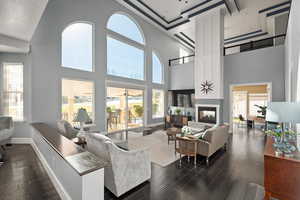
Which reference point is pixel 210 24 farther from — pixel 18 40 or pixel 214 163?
pixel 18 40

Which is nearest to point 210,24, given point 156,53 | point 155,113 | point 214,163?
point 156,53

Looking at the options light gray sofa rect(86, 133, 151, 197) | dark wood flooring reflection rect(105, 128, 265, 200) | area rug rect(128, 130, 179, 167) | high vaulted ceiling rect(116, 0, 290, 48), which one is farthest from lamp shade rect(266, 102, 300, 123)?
high vaulted ceiling rect(116, 0, 290, 48)

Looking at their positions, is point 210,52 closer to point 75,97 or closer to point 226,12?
point 226,12

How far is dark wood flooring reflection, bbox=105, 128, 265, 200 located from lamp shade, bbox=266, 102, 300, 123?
4.71ft

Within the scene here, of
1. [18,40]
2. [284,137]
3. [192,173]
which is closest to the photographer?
[284,137]

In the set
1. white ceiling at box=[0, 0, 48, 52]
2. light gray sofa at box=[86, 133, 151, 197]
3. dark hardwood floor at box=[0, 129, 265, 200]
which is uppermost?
white ceiling at box=[0, 0, 48, 52]

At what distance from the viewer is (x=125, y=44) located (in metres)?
7.01

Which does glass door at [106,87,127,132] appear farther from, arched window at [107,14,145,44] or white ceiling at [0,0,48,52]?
white ceiling at [0,0,48,52]

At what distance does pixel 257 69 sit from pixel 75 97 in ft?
26.3

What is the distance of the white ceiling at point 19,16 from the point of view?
2.45 meters

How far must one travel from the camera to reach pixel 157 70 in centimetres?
891

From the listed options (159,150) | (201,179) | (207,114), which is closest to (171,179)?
(201,179)

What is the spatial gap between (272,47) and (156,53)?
5.77 meters

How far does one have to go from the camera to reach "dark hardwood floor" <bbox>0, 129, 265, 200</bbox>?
218 cm
